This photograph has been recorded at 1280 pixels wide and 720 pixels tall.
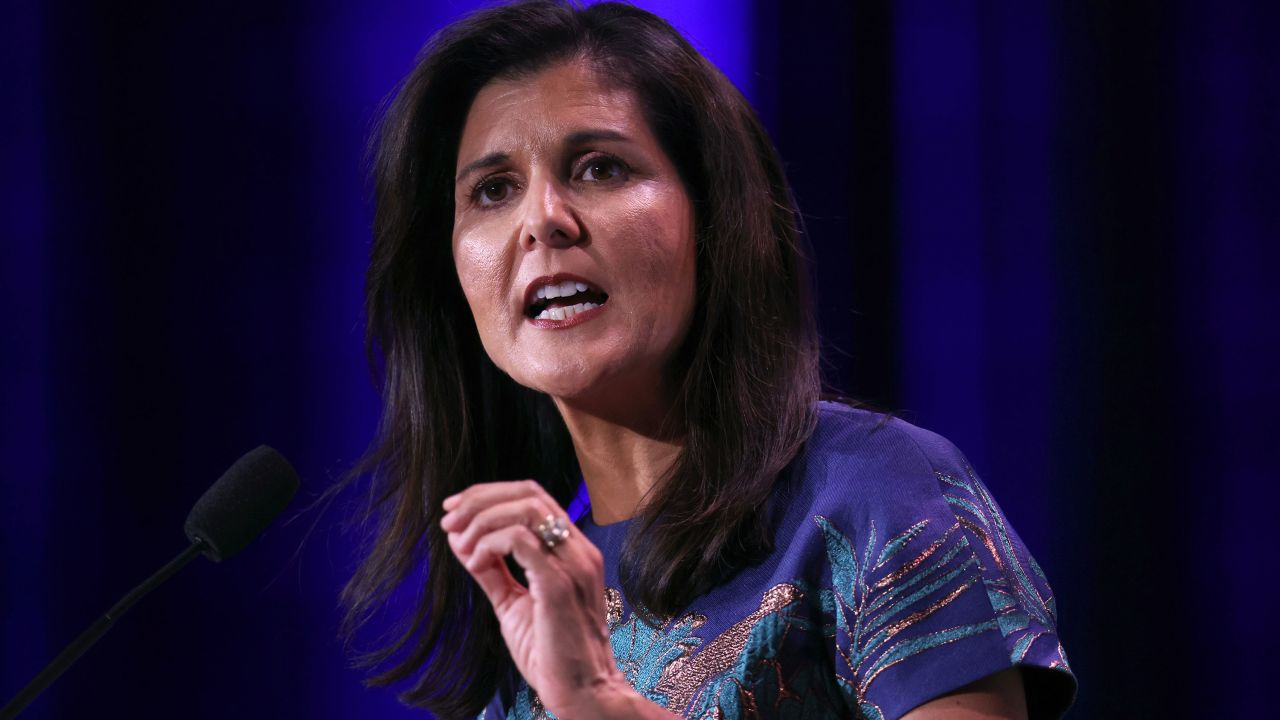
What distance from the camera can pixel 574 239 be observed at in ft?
4.10

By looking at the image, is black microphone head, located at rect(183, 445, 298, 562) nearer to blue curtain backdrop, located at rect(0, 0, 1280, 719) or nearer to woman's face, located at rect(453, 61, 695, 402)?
woman's face, located at rect(453, 61, 695, 402)

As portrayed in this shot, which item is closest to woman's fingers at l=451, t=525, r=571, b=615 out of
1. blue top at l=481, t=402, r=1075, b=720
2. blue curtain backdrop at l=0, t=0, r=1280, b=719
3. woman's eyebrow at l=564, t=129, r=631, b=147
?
blue top at l=481, t=402, r=1075, b=720

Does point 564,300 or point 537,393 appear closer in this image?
point 564,300

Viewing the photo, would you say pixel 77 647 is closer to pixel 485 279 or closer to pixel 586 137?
pixel 485 279

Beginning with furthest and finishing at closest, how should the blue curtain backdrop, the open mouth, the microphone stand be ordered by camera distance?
1. the blue curtain backdrop
2. the open mouth
3. the microphone stand

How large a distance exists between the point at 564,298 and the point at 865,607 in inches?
15.7

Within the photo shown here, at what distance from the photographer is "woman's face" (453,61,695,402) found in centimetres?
125

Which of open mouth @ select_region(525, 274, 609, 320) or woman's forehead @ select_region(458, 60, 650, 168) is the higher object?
woman's forehead @ select_region(458, 60, 650, 168)

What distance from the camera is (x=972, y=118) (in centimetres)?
171

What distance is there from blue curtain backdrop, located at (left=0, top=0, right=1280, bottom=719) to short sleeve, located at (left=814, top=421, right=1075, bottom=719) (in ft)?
1.57

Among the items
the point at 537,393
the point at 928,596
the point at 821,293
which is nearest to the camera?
the point at 928,596

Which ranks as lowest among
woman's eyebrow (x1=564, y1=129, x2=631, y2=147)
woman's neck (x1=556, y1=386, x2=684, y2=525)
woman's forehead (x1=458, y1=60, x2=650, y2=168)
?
woman's neck (x1=556, y1=386, x2=684, y2=525)

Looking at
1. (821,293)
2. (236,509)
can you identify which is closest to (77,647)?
(236,509)

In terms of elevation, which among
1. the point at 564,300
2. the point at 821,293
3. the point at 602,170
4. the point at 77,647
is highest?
the point at 602,170
